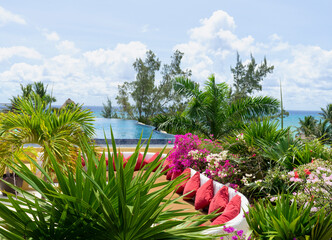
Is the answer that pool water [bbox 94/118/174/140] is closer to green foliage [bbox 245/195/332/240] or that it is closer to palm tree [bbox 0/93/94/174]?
palm tree [bbox 0/93/94/174]

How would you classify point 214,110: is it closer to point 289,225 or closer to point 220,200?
point 220,200

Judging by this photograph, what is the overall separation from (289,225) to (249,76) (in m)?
22.3

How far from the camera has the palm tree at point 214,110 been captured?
9672 millimetres

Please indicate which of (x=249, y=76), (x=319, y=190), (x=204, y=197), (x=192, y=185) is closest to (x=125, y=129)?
(x=249, y=76)

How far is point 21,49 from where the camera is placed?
196 feet

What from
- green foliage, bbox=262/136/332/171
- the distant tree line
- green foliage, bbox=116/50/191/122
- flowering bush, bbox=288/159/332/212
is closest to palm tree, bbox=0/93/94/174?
flowering bush, bbox=288/159/332/212

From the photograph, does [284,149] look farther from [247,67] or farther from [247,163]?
[247,67]

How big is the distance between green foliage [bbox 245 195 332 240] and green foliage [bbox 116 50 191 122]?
72.8 ft

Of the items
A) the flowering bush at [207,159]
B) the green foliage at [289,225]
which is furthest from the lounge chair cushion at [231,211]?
the flowering bush at [207,159]

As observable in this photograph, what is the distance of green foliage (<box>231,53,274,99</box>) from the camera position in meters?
23.8

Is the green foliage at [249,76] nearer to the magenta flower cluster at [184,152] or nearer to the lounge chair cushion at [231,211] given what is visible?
the magenta flower cluster at [184,152]

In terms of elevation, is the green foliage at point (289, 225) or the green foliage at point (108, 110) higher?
the green foliage at point (108, 110)

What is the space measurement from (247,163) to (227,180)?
46 cm

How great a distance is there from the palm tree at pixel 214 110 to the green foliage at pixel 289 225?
6681mm
